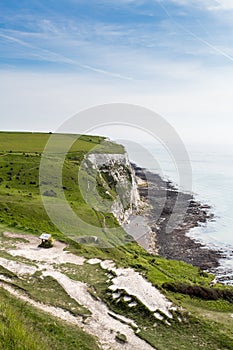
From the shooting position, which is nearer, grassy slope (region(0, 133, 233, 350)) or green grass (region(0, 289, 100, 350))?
green grass (region(0, 289, 100, 350))

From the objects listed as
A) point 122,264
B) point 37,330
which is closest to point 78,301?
point 37,330

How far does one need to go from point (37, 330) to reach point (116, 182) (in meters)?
69.0

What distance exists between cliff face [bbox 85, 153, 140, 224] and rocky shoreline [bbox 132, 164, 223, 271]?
5.46m

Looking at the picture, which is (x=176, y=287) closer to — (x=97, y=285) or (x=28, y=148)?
(x=97, y=285)

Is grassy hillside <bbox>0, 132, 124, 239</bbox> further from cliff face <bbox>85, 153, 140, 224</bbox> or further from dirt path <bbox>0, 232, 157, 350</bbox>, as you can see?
dirt path <bbox>0, 232, 157, 350</bbox>

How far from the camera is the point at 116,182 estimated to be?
289 ft

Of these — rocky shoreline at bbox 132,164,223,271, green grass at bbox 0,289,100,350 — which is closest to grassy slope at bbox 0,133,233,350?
green grass at bbox 0,289,100,350

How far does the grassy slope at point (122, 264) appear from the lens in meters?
22.7

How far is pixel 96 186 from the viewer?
244ft

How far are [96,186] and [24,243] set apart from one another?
130 ft

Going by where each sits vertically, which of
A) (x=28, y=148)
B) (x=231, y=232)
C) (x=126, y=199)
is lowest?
(x=231, y=232)

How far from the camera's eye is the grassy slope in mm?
22703

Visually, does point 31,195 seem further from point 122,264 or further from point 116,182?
point 116,182

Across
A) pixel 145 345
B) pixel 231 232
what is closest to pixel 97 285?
pixel 145 345
